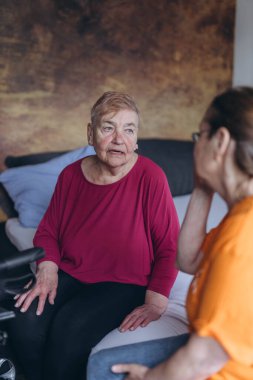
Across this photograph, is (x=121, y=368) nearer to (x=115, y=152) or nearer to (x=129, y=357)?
(x=129, y=357)

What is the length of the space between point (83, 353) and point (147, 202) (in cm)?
56

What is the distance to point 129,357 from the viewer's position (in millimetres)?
1174

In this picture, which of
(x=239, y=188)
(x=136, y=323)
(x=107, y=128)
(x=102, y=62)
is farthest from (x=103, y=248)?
(x=102, y=62)

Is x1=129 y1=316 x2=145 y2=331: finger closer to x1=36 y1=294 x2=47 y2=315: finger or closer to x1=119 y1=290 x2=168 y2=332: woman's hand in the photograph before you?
x1=119 y1=290 x2=168 y2=332: woman's hand

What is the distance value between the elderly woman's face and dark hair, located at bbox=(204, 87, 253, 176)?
2.34 feet

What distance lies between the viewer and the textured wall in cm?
263

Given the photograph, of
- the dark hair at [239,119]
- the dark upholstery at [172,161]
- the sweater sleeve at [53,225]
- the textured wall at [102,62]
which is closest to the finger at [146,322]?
the sweater sleeve at [53,225]

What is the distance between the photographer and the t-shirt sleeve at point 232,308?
0.87 m

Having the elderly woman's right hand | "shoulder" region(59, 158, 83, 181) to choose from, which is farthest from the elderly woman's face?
the elderly woman's right hand

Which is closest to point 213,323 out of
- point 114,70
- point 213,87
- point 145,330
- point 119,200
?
point 145,330

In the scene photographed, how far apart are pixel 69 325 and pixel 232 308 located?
0.77 m

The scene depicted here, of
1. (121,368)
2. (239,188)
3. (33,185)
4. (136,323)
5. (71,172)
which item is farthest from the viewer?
(33,185)

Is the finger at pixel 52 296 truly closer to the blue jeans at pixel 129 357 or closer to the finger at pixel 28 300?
the finger at pixel 28 300

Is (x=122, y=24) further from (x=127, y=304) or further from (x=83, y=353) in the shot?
(x=83, y=353)
